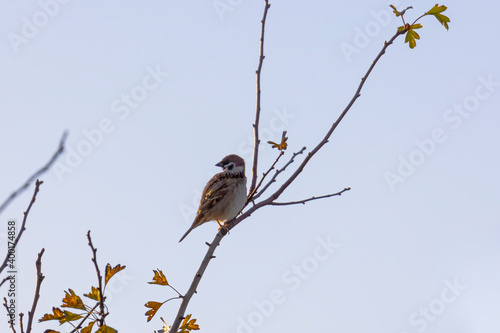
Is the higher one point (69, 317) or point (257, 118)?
point (257, 118)

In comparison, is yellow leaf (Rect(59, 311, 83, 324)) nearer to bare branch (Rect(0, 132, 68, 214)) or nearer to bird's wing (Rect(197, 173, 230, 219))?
bare branch (Rect(0, 132, 68, 214))

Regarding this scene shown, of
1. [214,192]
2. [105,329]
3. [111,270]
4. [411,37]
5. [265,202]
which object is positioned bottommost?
[105,329]

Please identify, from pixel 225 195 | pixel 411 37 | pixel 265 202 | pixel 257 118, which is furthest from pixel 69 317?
pixel 225 195

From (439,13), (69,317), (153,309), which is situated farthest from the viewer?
(439,13)

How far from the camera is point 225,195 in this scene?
9.02 metres

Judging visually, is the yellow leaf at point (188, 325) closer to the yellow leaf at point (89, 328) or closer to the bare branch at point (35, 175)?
the yellow leaf at point (89, 328)

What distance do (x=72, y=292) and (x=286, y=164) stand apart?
6.08 feet

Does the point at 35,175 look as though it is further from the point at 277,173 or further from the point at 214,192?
the point at 214,192

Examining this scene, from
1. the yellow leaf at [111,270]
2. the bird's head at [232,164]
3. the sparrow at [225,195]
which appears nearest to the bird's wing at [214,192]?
the sparrow at [225,195]

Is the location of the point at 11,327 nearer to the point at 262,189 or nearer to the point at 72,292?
the point at 72,292

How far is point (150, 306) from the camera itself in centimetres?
497

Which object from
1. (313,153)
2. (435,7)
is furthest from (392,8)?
(313,153)

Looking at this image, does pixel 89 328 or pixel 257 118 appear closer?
pixel 89 328

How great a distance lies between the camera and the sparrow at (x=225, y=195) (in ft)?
29.4
